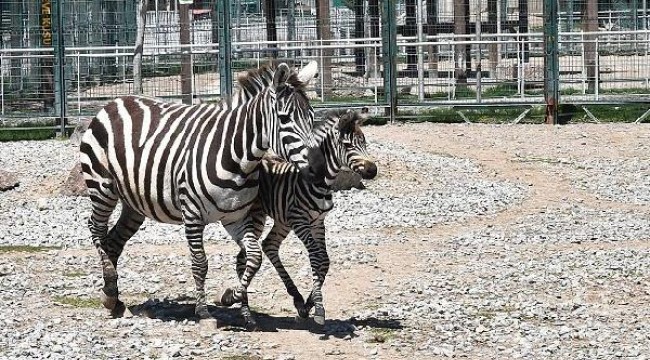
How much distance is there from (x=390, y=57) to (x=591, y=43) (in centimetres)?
440

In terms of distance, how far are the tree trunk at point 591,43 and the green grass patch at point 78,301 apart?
15.8 metres

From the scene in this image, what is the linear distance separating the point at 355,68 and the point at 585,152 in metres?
6.13

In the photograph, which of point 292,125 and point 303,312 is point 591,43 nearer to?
point 303,312

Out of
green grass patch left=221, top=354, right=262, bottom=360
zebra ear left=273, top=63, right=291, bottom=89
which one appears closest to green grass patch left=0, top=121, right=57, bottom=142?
zebra ear left=273, top=63, right=291, bottom=89

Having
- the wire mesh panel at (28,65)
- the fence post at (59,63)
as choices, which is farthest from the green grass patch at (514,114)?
the wire mesh panel at (28,65)

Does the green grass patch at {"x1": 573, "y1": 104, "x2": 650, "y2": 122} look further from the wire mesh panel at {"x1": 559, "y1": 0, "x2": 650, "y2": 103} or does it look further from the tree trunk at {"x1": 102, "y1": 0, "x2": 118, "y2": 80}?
the tree trunk at {"x1": 102, "y1": 0, "x2": 118, "y2": 80}

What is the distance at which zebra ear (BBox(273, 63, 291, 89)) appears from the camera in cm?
1022

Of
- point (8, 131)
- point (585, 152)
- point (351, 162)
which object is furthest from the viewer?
point (8, 131)

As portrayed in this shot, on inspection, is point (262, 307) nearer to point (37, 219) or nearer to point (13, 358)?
point (13, 358)

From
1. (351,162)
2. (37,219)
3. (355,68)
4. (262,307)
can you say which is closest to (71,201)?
(37,219)

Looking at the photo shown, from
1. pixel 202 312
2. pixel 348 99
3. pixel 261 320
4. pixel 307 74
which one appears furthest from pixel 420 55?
pixel 202 312

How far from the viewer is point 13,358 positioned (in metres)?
9.43

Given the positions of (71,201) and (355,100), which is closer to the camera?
(71,201)

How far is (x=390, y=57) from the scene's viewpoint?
79.4 ft
